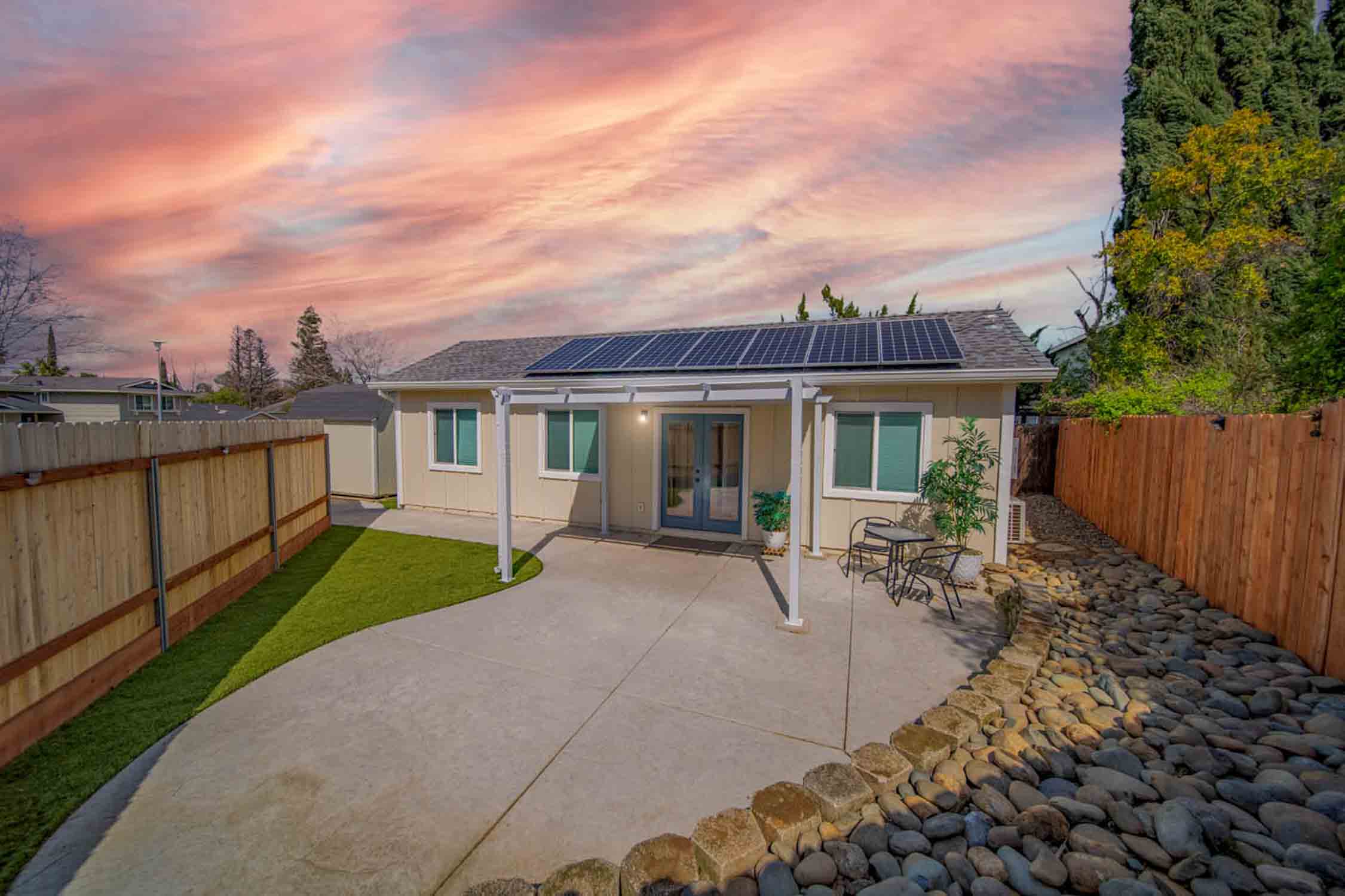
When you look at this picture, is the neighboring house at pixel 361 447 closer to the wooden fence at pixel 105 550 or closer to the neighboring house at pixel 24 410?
the wooden fence at pixel 105 550

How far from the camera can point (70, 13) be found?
5621 millimetres

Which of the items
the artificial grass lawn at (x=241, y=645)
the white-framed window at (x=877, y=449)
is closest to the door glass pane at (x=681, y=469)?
the white-framed window at (x=877, y=449)

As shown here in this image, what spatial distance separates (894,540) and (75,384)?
4087 centimetres

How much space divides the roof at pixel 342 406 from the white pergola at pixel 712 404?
25.0 feet

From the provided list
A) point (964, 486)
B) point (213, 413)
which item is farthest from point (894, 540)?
point (213, 413)

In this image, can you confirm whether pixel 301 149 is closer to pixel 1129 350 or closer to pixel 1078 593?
pixel 1078 593

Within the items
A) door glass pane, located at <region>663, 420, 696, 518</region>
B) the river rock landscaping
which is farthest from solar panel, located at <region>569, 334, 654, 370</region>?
the river rock landscaping

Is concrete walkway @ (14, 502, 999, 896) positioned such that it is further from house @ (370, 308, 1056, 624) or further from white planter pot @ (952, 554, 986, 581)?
house @ (370, 308, 1056, 624)

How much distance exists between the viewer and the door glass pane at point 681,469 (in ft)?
28.4

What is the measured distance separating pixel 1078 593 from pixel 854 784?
192 inches

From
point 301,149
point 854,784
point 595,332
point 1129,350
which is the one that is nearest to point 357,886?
point 854,784

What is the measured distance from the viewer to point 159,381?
25.7 m

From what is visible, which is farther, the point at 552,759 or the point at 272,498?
the point at 272,498

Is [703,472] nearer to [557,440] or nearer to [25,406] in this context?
[557,440]
